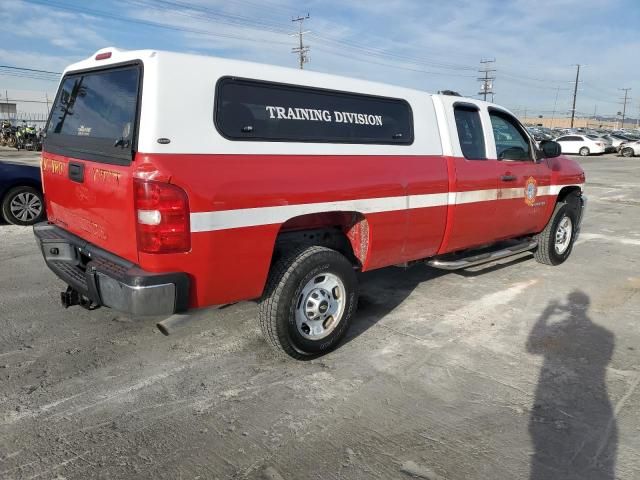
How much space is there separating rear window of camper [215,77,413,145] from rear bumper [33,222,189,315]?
0.93 m

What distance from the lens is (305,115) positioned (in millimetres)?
3469

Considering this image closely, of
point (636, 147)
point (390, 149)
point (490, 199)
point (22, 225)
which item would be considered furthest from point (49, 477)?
point (636, 147)

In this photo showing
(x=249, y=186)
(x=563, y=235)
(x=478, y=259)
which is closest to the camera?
(x=249, y=186)

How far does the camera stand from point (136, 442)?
9.08 ft

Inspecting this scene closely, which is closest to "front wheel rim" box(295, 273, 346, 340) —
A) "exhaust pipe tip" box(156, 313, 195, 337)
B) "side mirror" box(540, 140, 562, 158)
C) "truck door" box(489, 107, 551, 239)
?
"exhaust pipe tip" box(156, 313, 195, 337)

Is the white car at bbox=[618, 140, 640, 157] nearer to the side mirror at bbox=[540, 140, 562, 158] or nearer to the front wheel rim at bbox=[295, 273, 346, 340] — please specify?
the side mirror at bbox=[540, 140, 562, 158]

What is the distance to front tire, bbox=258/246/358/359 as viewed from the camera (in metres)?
3.45

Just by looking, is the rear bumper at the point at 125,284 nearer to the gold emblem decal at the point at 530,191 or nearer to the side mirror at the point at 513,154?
the side mirror at the point at 513,154

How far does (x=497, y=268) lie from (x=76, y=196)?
4816mm

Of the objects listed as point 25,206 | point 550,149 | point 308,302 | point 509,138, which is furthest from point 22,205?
point 550,149

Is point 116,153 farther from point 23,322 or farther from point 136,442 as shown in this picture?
point 23,322

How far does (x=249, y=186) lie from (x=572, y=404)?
242cm

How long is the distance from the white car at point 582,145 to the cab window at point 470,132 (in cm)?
3306

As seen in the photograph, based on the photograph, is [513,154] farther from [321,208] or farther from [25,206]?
[25,206]
